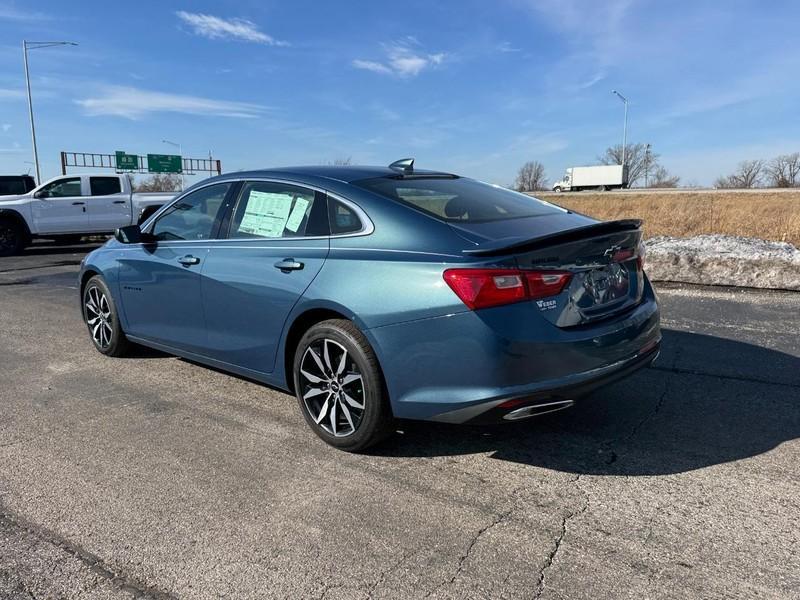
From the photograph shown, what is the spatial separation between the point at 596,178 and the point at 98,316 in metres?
71.1

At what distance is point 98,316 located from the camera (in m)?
5.73

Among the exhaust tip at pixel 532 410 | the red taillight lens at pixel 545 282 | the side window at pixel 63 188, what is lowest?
the exhaust tip at pixel 532 410

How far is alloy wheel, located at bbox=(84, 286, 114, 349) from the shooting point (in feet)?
18.3

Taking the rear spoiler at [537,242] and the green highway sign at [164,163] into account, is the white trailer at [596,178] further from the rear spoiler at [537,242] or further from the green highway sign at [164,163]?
the rear spoiler at [537,242]

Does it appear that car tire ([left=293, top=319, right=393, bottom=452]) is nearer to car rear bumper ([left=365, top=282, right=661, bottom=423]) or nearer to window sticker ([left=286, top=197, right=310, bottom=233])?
car rear bumper ([left=365, top=282, right=661, bottom=423])

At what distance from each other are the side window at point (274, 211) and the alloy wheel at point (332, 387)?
2.41ft

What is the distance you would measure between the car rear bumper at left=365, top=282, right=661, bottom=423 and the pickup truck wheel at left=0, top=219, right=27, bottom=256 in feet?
52.4

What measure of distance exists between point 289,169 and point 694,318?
4.65m

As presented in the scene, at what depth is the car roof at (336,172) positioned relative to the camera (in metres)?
3.91

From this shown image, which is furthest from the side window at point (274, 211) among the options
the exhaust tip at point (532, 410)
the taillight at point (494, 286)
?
the exhaust tip at point (532, 410)

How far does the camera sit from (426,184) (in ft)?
13.2

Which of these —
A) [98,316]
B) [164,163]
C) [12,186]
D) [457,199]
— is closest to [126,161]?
[164,163]

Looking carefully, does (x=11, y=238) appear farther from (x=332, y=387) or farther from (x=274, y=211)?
(x=332, y=387)

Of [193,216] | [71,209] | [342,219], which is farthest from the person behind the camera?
[71,209]
